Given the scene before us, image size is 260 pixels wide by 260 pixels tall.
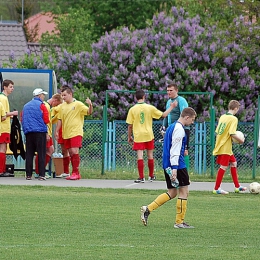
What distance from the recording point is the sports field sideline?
17734 millimetres

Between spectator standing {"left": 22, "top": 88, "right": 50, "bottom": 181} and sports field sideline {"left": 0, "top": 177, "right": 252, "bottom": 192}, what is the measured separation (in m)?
0.57

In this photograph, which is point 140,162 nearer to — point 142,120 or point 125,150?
point 142,120

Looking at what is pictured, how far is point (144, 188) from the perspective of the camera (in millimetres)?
17391

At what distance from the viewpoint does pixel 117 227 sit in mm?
11547

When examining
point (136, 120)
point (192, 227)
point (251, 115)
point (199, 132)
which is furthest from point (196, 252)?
point (251, 115)

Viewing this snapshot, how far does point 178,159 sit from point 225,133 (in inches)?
194

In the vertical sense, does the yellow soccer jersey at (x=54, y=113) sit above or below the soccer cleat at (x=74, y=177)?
above

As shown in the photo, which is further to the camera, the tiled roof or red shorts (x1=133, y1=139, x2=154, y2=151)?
the tiled roof

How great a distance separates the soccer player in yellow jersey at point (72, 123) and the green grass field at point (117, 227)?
2433 millimetres

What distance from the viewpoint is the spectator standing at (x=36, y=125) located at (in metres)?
18.5

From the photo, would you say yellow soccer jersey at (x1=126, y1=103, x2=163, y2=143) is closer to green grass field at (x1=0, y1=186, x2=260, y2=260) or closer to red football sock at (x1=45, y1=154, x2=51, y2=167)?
red football sock at (x1=45, y1=154, x2=51, y2=167)

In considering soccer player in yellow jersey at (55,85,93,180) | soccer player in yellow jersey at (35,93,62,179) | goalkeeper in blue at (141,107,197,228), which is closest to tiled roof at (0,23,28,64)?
soccer player in yellow jersey at (35,93,62,179)

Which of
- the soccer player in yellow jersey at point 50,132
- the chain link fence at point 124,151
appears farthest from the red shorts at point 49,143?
the chain link fence at point 124,151

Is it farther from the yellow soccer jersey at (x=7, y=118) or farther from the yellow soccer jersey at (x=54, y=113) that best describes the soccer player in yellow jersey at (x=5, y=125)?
the yellow soccer jersey at (x=54, y=113)
